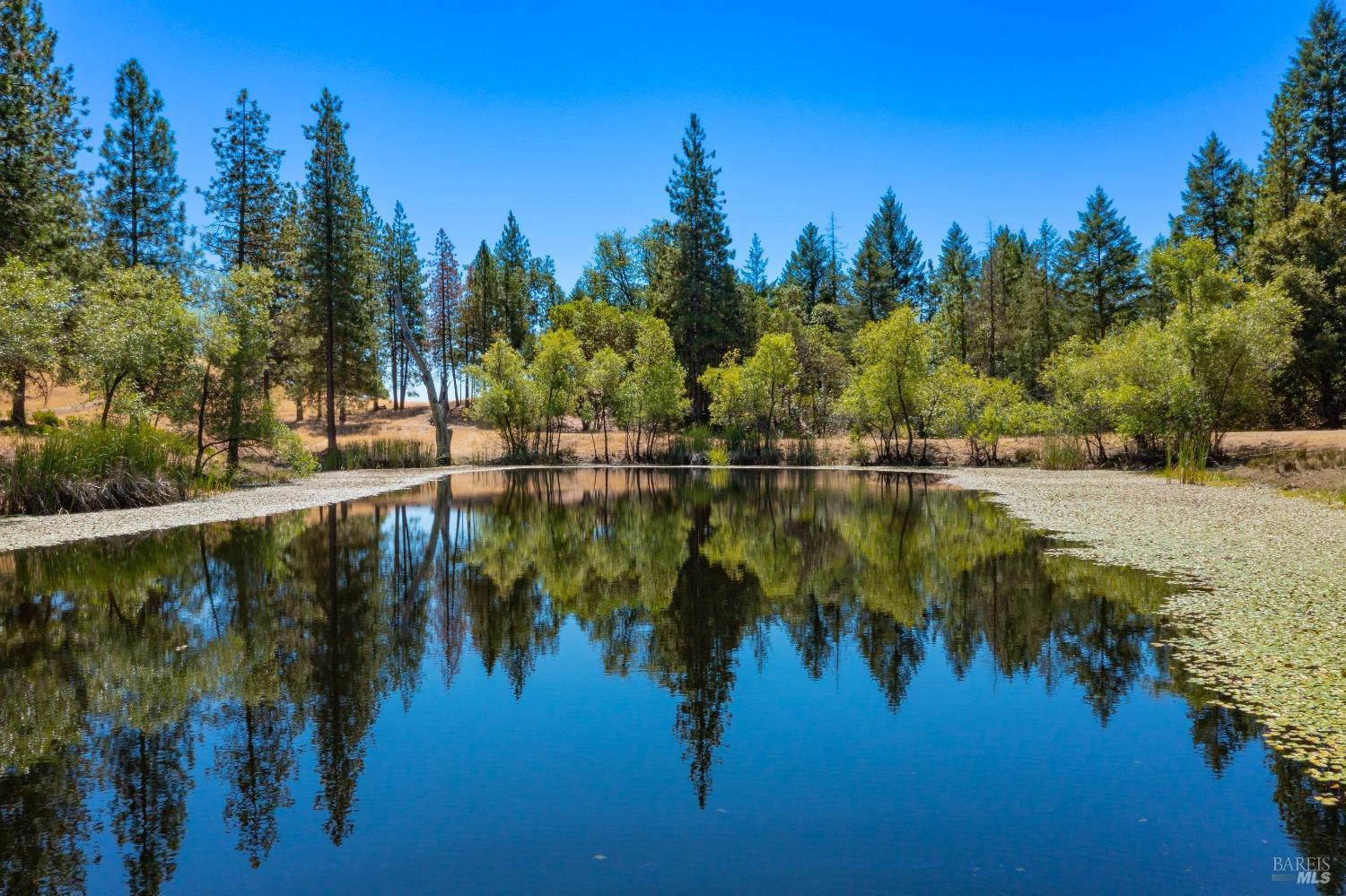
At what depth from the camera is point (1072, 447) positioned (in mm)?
33312

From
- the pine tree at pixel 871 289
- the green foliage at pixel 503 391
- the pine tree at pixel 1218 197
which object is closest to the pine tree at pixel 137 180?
the green foliage at pixel 503 391

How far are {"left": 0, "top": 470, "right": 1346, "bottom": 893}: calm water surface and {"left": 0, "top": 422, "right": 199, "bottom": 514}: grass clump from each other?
7.37 metres

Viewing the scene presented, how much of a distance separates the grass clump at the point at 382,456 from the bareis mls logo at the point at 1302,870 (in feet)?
122

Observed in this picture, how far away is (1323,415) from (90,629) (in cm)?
4839

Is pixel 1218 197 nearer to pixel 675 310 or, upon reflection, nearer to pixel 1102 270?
pixel 1102 270

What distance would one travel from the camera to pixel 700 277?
164 ft

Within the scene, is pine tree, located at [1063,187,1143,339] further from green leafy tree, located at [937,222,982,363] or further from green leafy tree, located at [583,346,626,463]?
green leafy tree, located at [583,346,626,463]

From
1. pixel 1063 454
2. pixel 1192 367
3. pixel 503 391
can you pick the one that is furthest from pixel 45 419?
pixel 1192 367

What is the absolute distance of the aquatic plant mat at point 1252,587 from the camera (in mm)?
5355

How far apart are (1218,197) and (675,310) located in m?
36.8

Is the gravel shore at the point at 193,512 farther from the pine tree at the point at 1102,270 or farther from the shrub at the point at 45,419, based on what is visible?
the pine tree at the point at 1102,270

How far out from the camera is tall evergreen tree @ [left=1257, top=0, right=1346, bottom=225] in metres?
39.1

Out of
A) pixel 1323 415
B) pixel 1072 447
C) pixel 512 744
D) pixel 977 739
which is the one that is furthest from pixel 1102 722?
pixel 1323 415

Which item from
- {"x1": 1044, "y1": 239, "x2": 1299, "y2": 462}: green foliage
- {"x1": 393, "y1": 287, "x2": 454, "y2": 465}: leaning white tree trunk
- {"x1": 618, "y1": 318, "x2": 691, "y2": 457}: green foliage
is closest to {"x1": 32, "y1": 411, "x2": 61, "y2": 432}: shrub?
{"x1": 393, "y1": 287, "x2": 454, "y2": 465}: leaning white tree trunk
